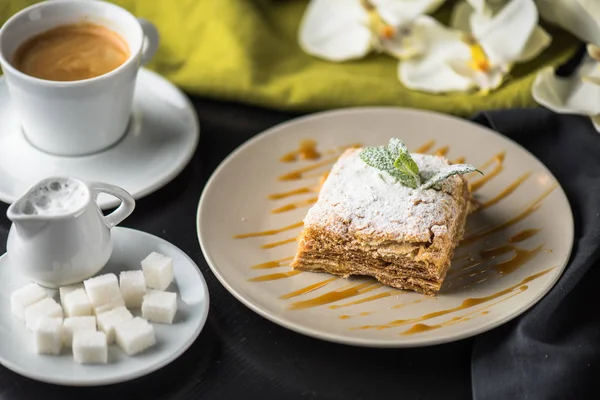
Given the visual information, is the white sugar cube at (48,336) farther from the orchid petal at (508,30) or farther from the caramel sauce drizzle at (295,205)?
the orchid petal at (508,30)

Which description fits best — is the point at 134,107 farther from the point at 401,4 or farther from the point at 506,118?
the point at 506,118

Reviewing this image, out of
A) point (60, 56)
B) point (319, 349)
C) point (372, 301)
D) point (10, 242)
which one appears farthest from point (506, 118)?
point (10, 242)

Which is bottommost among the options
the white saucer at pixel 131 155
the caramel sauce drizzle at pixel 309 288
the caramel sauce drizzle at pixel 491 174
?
the white saucer at pixel 131 155

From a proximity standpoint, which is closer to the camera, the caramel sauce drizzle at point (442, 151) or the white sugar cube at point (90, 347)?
the white sugar cube at point (90, 347)

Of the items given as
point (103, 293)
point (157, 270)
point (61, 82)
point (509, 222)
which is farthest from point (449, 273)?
point (61, 82)

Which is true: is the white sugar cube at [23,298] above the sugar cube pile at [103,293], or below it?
below

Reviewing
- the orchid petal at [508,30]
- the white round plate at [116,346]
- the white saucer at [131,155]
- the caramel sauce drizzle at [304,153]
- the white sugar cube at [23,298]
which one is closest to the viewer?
the white round plate at [116,346]

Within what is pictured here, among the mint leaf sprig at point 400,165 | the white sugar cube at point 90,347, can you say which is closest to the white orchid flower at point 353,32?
the mint leaf sprig at point 400,165
